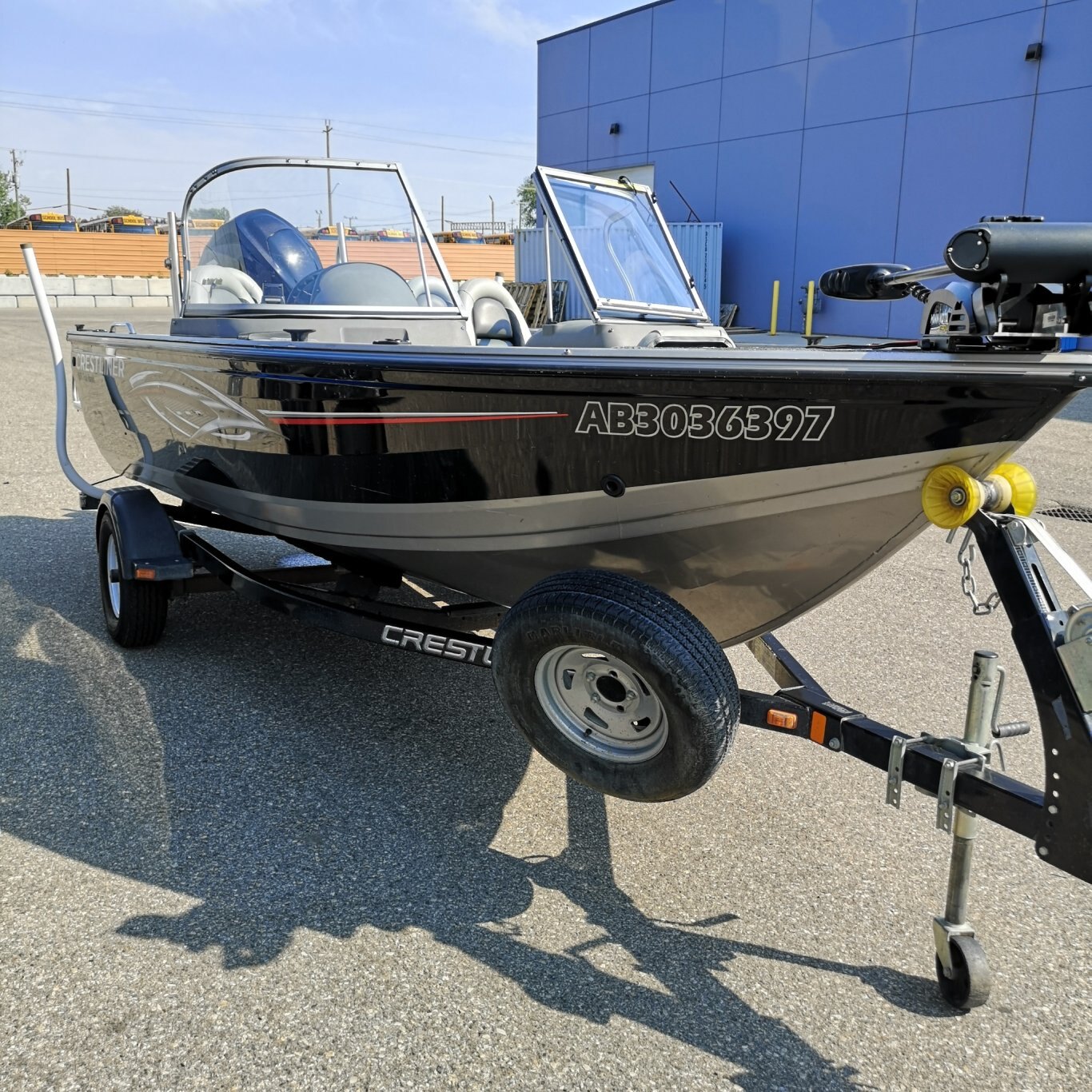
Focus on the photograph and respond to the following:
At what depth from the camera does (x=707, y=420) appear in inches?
96.3

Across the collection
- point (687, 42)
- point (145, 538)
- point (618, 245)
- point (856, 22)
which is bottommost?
point (145, 538)

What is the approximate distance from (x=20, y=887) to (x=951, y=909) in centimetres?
234

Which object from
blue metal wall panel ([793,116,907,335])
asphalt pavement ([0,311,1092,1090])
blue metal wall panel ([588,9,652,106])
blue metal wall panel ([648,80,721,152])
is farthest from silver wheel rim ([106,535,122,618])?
blue metal wall panel ([588,9,652,106])

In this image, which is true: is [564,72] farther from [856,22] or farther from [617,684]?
[617,684]

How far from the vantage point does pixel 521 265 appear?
17359 millimetres

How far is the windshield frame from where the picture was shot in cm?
412

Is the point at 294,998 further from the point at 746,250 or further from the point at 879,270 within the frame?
the point at 746,250

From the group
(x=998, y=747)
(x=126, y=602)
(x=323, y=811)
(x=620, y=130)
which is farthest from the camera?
(x=620, y=130)

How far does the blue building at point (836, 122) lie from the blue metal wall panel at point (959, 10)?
0.02 meters

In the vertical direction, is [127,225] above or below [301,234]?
above

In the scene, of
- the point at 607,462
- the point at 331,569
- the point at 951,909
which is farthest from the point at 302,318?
the point at 951,909

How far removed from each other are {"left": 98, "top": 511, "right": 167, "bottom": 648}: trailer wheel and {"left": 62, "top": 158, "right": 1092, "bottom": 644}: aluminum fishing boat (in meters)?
0.42

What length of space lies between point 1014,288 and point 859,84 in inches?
648

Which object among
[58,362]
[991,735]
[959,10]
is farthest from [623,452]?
[959,10]
